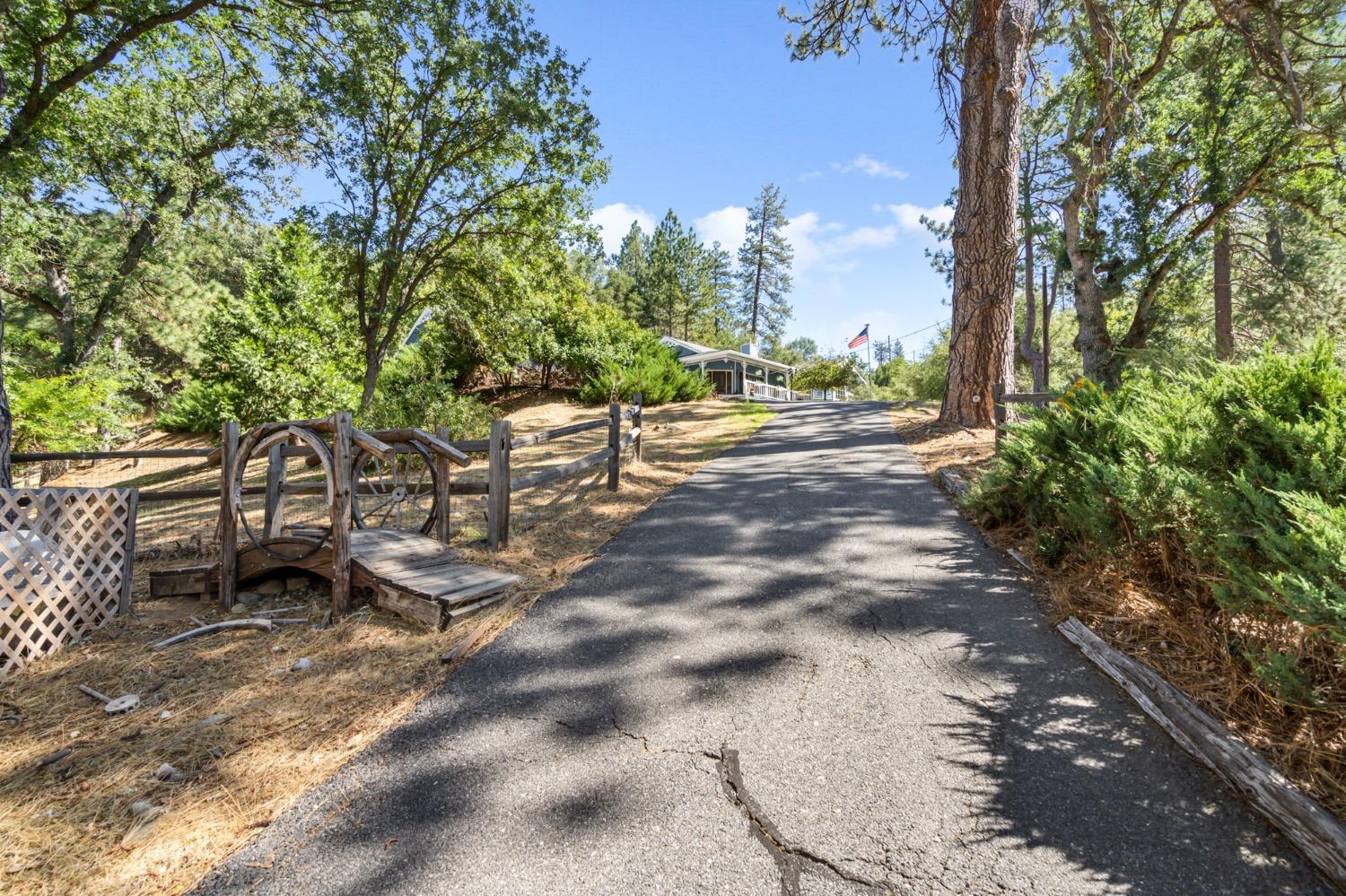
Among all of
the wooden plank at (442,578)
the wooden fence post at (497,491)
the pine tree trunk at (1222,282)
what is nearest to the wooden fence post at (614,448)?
the wooden fence post at (497,491)

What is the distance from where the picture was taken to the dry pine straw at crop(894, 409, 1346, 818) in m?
1.92

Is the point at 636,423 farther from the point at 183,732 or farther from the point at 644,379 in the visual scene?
the point at 644,379

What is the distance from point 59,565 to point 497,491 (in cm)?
290

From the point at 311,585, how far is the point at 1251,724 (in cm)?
576

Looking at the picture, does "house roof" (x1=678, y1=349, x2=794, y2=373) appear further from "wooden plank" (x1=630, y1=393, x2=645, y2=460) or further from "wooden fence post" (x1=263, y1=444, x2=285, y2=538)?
"wooden fence post" (x1=263, y1=444, x2=285, y2=538)

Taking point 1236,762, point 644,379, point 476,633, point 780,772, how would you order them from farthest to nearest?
point 644,379 < point 476,633 < point 780,772 < point 1236,762

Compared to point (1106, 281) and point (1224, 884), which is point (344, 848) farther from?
point (1106, 281)

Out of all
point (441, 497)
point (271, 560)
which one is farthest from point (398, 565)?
point (441, 497)

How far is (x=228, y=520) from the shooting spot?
4.07 meters

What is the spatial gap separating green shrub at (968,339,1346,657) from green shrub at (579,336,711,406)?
1497cm

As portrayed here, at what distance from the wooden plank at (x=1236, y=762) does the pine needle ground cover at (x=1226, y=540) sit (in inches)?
4.2

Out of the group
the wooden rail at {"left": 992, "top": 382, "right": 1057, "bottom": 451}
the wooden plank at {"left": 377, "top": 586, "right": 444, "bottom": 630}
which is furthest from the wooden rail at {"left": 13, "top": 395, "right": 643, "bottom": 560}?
the wooden rail at {"left": 992, "top": 382, "right": 1057, "bottom": 451}

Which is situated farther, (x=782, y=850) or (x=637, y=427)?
(x=637, y=427)

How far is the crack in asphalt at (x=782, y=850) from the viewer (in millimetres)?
1720
